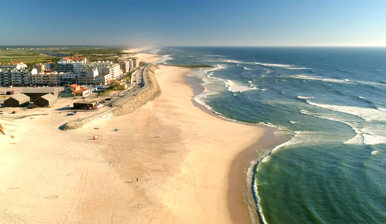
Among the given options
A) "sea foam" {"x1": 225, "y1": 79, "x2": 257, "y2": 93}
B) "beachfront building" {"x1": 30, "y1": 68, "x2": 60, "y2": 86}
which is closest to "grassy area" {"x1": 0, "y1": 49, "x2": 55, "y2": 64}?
"beachfront building" {"x1": 30, "y1": 68, "x2": 60, "y2": 86}

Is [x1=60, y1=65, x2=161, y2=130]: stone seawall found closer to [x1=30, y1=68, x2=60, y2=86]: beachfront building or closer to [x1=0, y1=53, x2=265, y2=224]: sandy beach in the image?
[x1=0, y1=53, x2=265, y2=224]: sandy beach

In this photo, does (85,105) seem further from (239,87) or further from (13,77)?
(239,87)

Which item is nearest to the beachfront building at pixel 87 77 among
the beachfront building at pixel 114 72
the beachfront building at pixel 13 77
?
the beachfront building at pixel 114 72

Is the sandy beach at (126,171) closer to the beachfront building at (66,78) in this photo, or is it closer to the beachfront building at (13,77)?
the beachfront building at (66,78)

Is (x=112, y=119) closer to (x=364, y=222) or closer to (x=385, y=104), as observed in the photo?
(x=364, y=222)

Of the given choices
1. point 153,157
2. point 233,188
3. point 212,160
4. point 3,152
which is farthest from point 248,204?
point 3,152

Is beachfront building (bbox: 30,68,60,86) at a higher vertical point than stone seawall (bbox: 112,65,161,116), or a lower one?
higher
